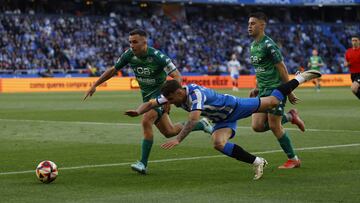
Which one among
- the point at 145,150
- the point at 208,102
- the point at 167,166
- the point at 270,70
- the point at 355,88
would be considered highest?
the point at 270,70

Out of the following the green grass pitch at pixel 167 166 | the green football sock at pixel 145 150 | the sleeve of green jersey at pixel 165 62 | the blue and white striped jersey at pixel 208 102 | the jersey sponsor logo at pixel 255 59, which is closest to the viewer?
the green grass pitch at pixel 167 166

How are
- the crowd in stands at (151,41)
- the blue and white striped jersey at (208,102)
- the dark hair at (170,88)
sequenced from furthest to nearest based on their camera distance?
the crowd in stands at (151,41) → the blue and white striped jersey at (208,102) → the dark hair at (170,88)

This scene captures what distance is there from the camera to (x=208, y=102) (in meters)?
10.2

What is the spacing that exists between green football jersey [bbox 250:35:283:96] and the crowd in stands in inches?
1569

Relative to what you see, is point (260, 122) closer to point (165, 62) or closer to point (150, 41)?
point (165, 62)

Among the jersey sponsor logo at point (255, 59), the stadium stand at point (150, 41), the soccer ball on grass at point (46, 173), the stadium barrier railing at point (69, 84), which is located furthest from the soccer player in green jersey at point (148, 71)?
the stadium stand at point (150, 41)

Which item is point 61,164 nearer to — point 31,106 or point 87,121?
point 87,121

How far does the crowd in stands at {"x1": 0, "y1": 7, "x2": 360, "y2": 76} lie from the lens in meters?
54.3

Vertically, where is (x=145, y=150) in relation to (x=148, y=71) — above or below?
below

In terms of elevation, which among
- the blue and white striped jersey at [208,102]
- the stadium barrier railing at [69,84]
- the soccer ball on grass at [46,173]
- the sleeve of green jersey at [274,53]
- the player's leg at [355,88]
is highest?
the sleeve of green jersey at [274,53]

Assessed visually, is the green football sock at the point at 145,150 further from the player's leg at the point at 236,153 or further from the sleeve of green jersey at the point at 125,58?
the player's leg at the point at 236,153

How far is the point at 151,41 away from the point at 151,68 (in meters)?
51.2

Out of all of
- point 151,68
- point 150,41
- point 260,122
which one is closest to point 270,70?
point 260,122

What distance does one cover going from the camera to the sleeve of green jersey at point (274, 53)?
12.0 metres
